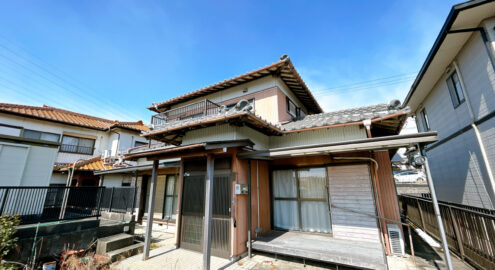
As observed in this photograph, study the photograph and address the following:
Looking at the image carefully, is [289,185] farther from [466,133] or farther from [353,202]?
[466,133]

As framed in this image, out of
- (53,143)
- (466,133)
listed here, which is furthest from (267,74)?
(53,143)

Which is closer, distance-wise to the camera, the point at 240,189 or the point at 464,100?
the point at 240,189

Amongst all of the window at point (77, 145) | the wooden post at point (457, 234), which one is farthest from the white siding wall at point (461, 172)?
the window at point (77, 145)

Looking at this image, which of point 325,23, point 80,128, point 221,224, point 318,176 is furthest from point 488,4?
point 80,128

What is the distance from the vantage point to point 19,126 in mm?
11422

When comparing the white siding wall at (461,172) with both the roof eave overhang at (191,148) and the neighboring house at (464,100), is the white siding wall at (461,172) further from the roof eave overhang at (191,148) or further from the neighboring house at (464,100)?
the roof eave overhang at (191,148)

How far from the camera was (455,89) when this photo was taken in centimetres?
679

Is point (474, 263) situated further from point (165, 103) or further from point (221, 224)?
point (165, 103)

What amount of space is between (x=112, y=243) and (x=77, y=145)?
12.5 m

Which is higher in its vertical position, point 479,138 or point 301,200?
point 479,138

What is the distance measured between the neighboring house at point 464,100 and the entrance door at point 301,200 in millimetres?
4368

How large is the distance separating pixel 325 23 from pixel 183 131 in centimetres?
697

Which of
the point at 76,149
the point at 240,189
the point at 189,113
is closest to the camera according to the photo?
the point at 240,189

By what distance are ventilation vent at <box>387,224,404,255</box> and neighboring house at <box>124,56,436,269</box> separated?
1.0 inches
